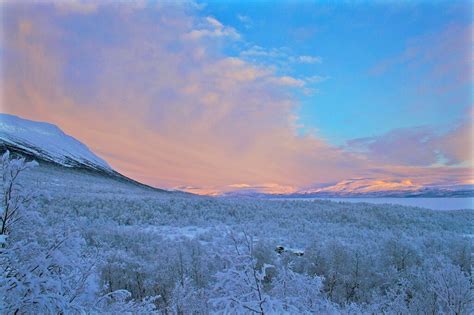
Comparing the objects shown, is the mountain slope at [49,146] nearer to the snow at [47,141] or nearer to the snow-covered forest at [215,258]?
the snow at [47,141]

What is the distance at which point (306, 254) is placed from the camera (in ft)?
Result: 48.1

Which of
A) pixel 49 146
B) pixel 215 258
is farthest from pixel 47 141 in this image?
pixel 215 258

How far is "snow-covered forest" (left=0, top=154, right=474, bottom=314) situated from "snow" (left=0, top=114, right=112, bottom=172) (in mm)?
42632

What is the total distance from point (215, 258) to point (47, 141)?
77.3 meters

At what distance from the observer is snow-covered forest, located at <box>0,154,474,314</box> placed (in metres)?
3.38

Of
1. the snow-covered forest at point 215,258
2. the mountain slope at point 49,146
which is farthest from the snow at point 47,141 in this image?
the snow-covered forest at point 215,258

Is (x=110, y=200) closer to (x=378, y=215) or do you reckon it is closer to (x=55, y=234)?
(x=55, y=234)

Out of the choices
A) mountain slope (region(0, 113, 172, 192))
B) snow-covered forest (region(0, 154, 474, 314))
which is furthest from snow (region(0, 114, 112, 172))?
snow-covered forest (region(0, 154, 474, 314))

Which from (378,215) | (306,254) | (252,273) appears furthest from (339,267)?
(378,215)

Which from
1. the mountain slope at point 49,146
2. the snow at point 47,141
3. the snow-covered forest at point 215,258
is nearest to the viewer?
the snow-covered forest at point 215,258

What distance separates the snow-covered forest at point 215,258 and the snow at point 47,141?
140ft

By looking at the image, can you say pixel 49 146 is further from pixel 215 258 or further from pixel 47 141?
pixel 215 258

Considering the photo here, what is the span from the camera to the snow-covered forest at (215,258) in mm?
3385

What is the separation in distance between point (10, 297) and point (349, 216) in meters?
28.8
